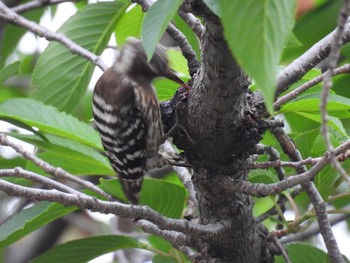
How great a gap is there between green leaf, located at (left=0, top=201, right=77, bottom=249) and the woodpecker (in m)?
0.26

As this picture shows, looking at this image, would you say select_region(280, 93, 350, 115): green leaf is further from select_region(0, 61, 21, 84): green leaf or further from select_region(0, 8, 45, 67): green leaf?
select_region(0, 8, 45, 67): green leaf

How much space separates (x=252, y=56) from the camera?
1232mm

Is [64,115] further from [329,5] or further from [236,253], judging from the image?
[329,5]

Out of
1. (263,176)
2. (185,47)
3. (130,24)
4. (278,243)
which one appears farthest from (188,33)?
(278,243)

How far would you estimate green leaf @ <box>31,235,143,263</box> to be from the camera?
8.84 feet

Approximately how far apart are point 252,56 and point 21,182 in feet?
6.66

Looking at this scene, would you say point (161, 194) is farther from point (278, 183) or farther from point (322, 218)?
point (278, 183)

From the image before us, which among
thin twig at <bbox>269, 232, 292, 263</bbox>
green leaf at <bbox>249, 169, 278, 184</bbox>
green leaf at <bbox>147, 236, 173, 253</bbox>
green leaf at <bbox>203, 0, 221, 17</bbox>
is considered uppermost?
green leaf at <bbox>203, 0, 221, 17</bbox>

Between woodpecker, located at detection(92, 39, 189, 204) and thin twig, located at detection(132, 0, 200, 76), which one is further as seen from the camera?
woodpecker, located at detection(92, 39, 189, 204)

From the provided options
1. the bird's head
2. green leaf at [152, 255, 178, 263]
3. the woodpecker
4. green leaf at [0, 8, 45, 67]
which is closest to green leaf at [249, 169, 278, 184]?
the woodpecker

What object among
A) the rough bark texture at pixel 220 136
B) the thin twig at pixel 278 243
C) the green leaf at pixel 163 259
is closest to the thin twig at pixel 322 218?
the rough bark texture at pixel 220 136

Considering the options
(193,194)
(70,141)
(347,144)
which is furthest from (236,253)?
(70,141)

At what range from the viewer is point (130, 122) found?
2781 millimetres

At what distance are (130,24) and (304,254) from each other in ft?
4.02
